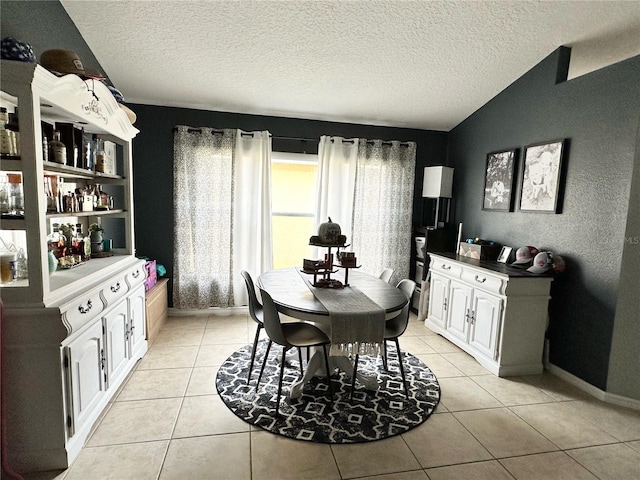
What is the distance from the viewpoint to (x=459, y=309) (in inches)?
135

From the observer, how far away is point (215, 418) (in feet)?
7.36

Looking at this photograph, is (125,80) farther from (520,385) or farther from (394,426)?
(520,385)

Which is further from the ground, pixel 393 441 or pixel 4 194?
pixel 4 194

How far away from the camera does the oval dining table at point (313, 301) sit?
220cm

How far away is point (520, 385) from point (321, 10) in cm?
320

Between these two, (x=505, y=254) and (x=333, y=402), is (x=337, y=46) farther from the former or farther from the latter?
(x=333, y=402)

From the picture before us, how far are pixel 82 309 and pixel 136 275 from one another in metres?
0.96

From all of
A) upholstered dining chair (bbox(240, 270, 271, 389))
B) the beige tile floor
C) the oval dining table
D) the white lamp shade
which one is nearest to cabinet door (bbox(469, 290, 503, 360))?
the beige tile floor

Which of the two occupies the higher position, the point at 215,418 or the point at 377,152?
the point at 377,152

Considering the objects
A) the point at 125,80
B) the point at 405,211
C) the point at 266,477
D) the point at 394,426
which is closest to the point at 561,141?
the point at 405,211

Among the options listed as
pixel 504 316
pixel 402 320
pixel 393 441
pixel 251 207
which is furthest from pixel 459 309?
pixel 251 207

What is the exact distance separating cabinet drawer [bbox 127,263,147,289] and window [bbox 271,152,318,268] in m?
1.63

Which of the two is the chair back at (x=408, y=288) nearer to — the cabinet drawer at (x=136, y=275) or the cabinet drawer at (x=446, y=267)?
the cabinet drawer at (x=446, y=267)

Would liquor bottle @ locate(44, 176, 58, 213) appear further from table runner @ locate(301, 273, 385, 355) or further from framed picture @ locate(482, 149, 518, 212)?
framed picture @ locate(482, 149, 518, 212)
